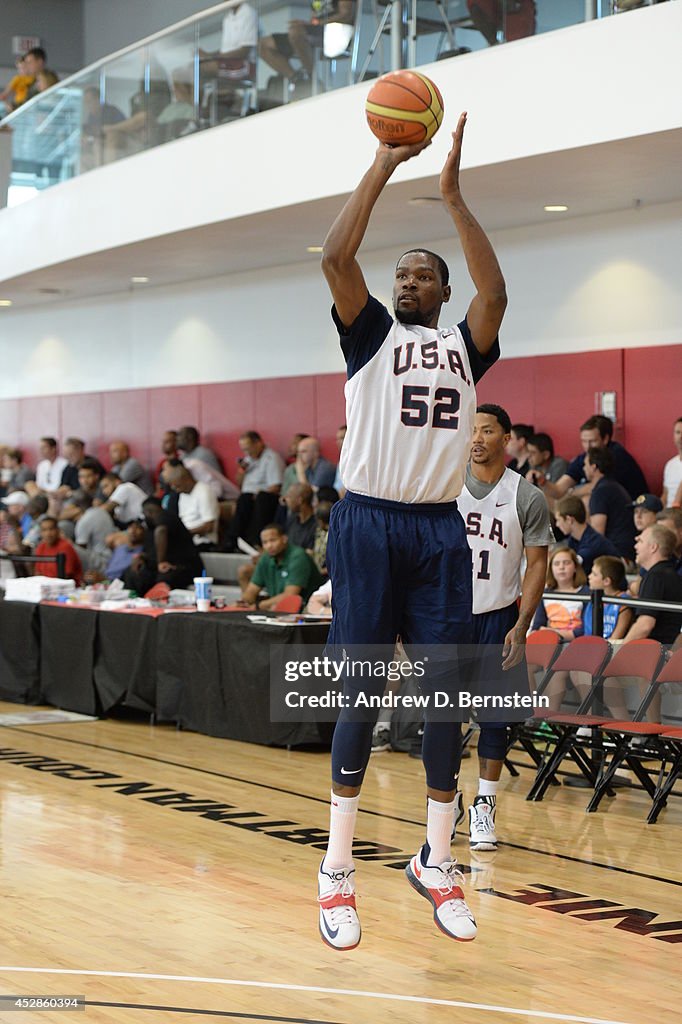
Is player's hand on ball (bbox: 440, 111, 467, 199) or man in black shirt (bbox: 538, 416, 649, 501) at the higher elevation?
player's hand on ball (bbox: 440, 111, 467, 199)

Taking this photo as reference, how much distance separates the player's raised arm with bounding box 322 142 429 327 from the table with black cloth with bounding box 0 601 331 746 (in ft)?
15.1

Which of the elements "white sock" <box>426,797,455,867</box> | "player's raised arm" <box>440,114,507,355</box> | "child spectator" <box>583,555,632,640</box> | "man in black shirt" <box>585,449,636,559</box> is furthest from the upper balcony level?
"white sock" <box>426,797,455,867</box>

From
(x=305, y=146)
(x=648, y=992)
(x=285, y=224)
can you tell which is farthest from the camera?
(x=285, y=224)

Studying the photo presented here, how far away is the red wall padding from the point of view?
460 inches

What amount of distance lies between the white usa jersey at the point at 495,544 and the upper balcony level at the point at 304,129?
4159mm

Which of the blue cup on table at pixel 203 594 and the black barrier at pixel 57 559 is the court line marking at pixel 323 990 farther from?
the black barrier at pixel 57 559

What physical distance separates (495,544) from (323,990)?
2198 millimetres

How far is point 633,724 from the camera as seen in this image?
6727 mm

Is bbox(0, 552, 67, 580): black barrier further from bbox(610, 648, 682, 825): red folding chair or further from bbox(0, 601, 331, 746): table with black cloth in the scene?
bbox(610, 648, 682, 825): red folding chair

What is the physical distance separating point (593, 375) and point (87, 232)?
545 centimetres

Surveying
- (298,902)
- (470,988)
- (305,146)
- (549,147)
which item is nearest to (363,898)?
(298,902)

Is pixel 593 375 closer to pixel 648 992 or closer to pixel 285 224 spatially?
pixel 285 224

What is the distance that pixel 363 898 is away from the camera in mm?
5109

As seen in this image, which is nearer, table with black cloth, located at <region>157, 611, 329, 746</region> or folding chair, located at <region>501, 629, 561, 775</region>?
folding chair, located at <region>501, 629, 561, 775</region>
